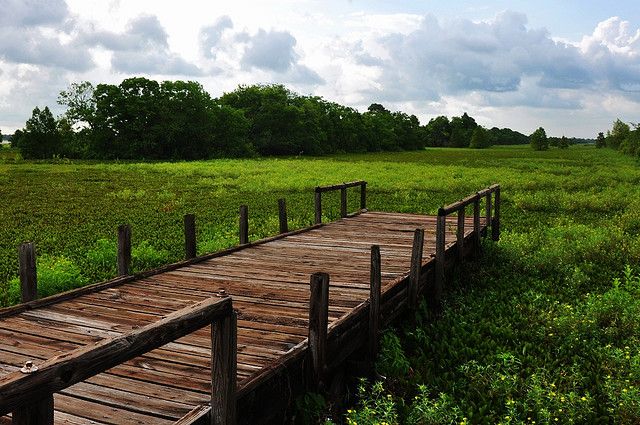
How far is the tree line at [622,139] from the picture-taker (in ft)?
264

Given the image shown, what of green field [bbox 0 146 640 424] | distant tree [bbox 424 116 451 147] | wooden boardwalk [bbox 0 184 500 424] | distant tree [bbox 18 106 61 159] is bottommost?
green field [bbox 0 146 640 424]

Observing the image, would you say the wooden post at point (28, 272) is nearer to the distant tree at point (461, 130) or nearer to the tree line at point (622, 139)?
the tree line at point (622, 139)

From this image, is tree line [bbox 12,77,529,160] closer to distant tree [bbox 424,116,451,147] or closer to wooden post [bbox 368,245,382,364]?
wooden post [bbox 368,245,382,364]

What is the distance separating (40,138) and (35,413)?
75191 millimetres

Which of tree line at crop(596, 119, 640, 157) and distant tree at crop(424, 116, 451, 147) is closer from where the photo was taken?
tree line at crop(596, 119, 640, 157)

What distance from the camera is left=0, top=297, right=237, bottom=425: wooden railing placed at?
96.7 inches

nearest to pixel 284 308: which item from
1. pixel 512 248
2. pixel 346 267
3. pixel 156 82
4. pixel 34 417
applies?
pixel 346 267

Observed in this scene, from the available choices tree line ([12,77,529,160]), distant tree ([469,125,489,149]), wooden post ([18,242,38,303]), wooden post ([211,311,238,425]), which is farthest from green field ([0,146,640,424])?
distant tree ([469,125,489,149])

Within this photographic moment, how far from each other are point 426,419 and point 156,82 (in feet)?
240

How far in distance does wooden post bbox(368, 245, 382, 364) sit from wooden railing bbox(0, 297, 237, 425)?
9.85 feet

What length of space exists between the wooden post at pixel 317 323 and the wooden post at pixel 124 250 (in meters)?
3.36

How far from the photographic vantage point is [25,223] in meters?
17.8

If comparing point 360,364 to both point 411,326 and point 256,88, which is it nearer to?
point 411,326

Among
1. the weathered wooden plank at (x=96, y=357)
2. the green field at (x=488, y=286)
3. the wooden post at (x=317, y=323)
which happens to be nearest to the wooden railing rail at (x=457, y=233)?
the green field at (x=488, y=286)
